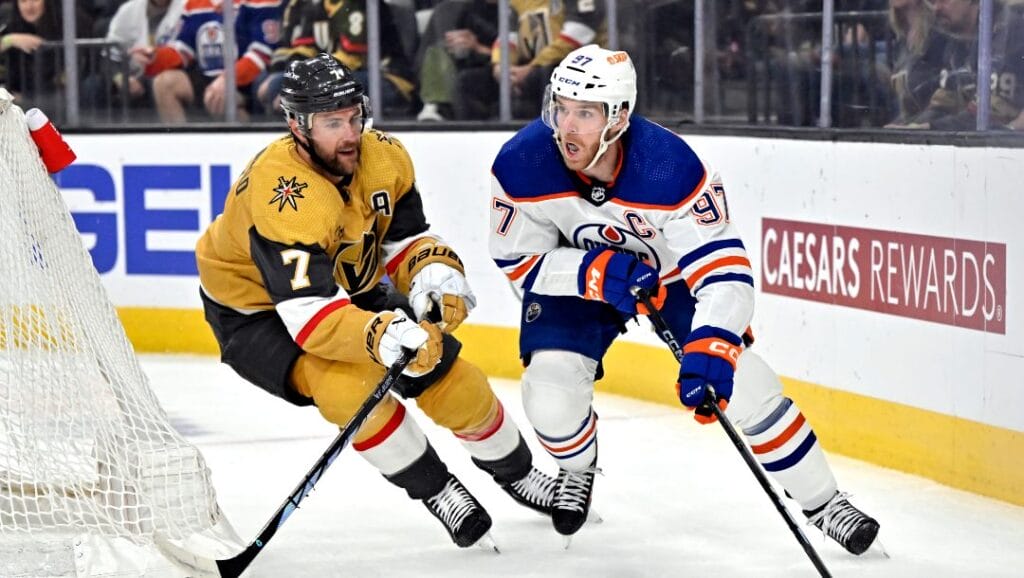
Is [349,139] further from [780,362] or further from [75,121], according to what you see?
[75,121]

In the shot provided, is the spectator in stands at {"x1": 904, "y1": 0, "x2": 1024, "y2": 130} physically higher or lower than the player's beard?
higher

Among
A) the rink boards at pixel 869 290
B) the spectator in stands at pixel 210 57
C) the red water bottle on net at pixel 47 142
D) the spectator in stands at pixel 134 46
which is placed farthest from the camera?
the spectator in stands at pixel 134 46

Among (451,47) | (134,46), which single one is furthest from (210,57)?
(451,47)

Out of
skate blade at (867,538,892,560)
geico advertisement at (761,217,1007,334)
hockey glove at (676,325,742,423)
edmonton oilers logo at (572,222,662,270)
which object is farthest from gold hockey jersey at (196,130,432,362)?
geico advertisement at (761,217,1007,334)

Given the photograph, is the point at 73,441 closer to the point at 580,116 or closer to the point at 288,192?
the point at 288,192

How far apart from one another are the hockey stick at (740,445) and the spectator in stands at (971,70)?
1079mm

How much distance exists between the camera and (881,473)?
400 centimetres

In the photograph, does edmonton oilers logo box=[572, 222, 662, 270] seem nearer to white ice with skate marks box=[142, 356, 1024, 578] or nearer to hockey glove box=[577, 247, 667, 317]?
hockey glove box=[577, 247, 667, 317]

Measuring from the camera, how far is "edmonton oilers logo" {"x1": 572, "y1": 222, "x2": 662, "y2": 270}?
3.27 meters

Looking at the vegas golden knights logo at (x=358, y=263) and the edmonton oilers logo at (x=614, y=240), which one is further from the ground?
the edmonton oilers logo at (x=614, y=240)

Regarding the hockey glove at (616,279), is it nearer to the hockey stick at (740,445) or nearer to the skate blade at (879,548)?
the hockey stick at (740,445)

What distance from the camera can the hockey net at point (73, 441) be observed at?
117 inches

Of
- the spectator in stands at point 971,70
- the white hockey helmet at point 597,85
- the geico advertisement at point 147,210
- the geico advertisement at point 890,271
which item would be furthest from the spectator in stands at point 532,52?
the white hockey helmet at point 597,85

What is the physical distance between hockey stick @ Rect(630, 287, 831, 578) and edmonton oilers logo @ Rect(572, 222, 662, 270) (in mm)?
153
